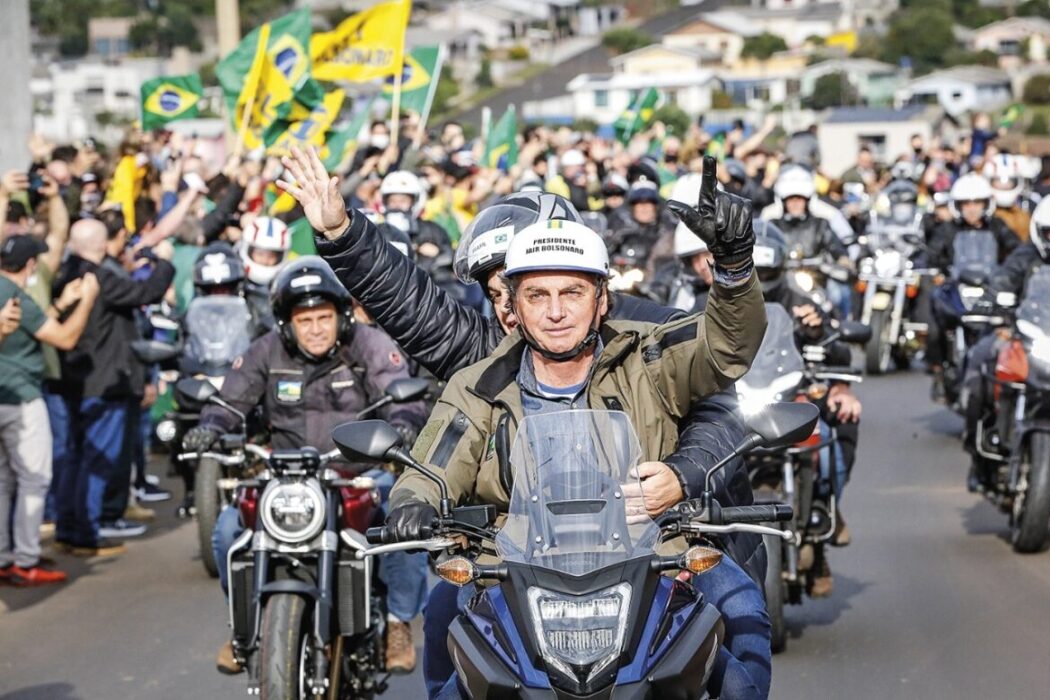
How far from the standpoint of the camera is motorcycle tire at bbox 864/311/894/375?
70.5 ft

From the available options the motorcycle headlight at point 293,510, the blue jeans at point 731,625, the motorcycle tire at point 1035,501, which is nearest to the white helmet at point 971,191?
the motorcycle tire at point 1035,501

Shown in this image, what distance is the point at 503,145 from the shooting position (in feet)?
89.1

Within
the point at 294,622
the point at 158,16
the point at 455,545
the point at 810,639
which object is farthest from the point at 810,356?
the point at 158,16

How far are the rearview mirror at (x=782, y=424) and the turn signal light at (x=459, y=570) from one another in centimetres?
80

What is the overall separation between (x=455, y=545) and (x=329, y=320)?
340 cm

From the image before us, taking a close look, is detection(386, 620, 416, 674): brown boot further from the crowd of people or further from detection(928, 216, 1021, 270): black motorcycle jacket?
detection(928, 216, 1021, 270): black motorcycle jacket

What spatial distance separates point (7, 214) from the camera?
12617mm

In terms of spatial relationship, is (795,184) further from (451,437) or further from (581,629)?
(581,629)

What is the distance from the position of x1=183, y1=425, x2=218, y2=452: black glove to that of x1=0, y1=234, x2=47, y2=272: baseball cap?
3.33 meters

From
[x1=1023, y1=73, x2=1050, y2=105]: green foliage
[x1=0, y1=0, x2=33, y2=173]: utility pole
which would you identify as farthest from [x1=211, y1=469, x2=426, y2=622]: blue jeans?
[x1=1023, y1=73, x2=1050, y2=105]: green foliage

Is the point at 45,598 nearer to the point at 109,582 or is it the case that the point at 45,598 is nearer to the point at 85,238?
the point at 109,582

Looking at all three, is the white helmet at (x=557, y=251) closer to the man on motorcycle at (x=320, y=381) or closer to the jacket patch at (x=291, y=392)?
the man on motorcycle at (x=320, y=381)

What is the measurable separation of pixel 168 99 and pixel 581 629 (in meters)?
16.9

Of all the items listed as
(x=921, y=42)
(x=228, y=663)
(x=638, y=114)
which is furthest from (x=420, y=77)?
(x=921, y=42)
